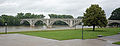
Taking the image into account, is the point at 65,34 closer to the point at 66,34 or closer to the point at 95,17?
the point at 66,34

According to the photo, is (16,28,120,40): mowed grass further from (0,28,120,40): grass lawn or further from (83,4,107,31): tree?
(83,4,107,31): tree

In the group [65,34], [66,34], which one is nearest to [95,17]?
[66,34]

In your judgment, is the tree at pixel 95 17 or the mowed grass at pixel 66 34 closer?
the mowed grass at pixel 66 34

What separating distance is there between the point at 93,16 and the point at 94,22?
1612mm

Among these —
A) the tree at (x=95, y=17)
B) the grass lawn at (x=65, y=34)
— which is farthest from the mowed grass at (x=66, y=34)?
the tree at (x=95, y=17)

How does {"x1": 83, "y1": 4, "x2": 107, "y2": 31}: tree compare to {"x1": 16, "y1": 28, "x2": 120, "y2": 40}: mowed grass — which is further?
{"x1": 83, "y1": 4, "x2": 107, "y2": 31}: tree

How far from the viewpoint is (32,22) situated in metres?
88.6

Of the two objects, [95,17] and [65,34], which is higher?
[95,17]

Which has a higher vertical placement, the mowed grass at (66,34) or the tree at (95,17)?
the tree at (95,17)

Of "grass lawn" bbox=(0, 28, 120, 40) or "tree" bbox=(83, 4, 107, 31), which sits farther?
"tree" bbox=(83, 4, 107, 31)

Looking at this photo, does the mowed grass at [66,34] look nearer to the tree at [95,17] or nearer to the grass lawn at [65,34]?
the grass lawn at [65,34]

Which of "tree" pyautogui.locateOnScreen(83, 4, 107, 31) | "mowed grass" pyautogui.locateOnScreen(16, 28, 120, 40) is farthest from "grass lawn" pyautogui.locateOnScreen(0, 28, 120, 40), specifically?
"tree" pyautogui.locateOnScreen(83, 4, 107, 31)

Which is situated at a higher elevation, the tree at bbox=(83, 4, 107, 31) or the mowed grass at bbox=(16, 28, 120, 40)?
the tree at bbox=(83, 4, 107, 31)

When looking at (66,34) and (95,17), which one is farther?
(95,17)
